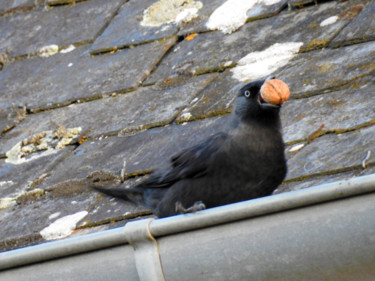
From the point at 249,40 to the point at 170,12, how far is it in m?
0.68

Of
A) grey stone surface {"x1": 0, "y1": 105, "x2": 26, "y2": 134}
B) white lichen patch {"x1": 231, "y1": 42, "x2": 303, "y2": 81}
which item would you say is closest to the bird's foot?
white lichen patch {"x1": 231, "y1": 42, "x2": 303, "y2": 81}

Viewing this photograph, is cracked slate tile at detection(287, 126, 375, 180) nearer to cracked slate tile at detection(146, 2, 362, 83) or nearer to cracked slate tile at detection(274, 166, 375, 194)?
cracked slate tile at detection(274, 166, 375, 194)

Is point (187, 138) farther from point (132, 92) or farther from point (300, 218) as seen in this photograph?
point (300, 218)

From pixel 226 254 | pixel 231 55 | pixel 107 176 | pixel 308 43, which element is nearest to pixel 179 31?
pixel 231 55

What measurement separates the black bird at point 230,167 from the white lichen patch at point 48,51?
184 cm

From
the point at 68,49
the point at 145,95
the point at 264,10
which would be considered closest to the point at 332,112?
the point at 145,95

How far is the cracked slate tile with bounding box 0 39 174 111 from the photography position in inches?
180

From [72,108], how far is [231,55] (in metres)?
0.79

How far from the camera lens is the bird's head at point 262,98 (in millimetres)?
3213

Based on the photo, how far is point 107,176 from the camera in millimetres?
3789

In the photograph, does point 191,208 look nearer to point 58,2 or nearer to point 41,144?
point 41,144

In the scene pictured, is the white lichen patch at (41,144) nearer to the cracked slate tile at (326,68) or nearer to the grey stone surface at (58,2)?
the cracked slate tile at (326,68)

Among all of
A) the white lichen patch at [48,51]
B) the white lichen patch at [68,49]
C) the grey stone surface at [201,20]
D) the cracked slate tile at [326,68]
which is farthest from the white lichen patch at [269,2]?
the white lichen patch at [48,51]

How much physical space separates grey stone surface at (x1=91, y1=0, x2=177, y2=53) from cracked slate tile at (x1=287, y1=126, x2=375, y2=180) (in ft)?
5.14
